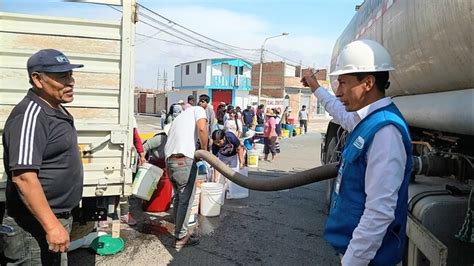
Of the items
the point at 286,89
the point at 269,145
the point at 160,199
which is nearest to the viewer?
the point at 160,199

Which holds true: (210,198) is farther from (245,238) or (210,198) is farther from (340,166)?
(340,166)

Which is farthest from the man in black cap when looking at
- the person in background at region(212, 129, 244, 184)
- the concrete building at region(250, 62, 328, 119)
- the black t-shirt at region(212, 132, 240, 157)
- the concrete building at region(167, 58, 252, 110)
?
the concrete building at region(250, 62, 328, 119)

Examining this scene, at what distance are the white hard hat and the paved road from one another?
3.01 metres

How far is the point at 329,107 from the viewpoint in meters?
3.15

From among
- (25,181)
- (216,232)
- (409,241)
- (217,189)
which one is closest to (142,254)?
(216,232)

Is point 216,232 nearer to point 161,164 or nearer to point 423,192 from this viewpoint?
point 161,164

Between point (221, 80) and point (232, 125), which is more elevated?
point (221, 80)

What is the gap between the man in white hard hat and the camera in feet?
5.55

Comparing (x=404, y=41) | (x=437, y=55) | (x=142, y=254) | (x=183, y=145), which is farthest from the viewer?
(x=183, y=145)

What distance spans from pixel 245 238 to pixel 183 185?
113 cm

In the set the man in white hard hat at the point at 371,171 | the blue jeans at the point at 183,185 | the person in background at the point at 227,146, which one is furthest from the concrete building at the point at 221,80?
the man in white hard hat at the point at 371,171

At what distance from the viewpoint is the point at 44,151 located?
2.30m

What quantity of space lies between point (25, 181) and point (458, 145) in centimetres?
281

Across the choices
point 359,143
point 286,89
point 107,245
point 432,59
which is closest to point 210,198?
point 107,245
